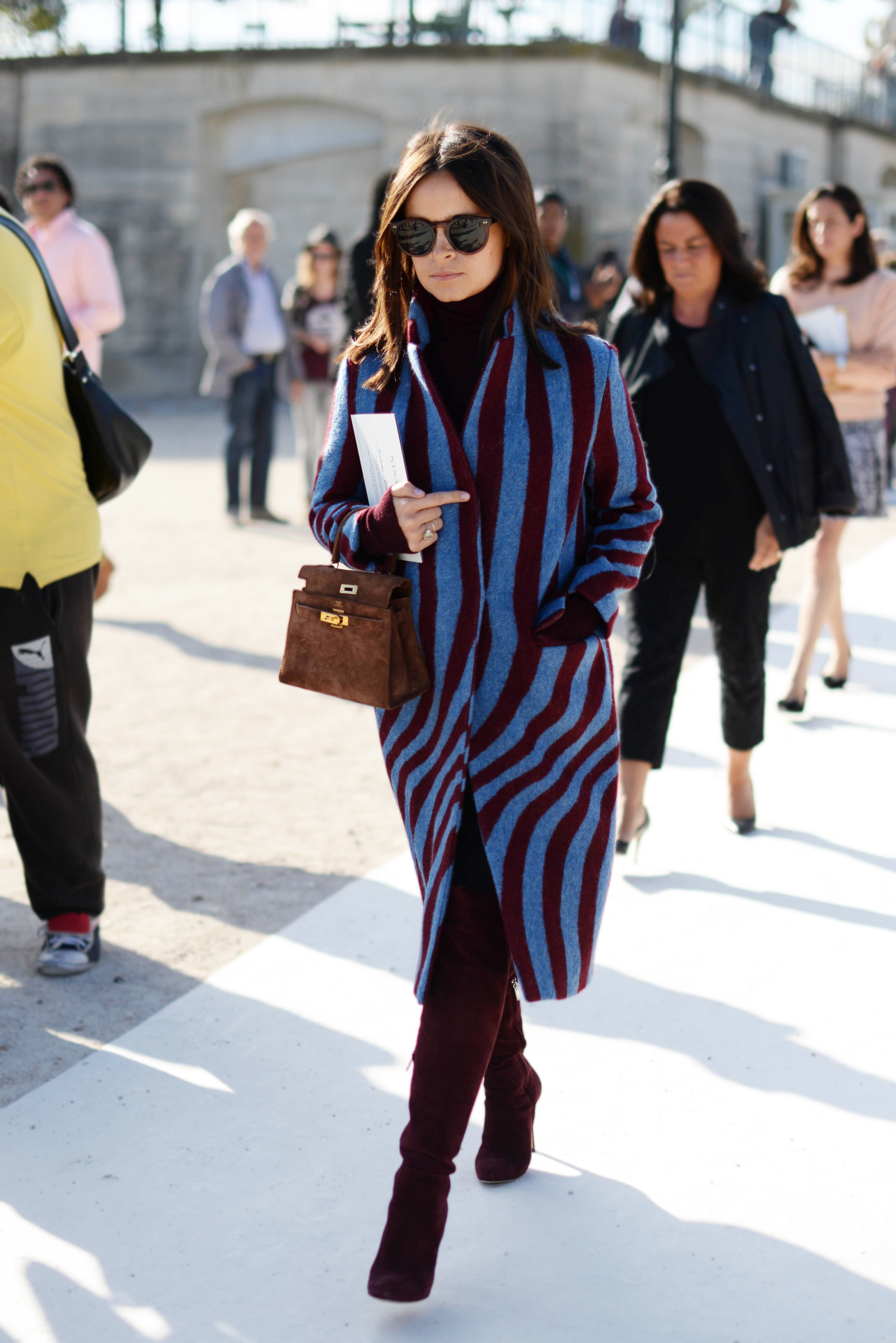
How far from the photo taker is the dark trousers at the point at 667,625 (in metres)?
4.18

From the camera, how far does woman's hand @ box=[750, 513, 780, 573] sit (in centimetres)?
411

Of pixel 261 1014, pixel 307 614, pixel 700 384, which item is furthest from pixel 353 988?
pixel 700 384

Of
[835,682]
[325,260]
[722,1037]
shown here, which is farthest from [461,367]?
[325,260]

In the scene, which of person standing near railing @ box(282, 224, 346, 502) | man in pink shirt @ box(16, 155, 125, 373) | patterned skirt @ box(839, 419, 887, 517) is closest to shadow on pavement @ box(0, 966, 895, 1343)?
patterned skirt @ box(839, 419, 887, 517)

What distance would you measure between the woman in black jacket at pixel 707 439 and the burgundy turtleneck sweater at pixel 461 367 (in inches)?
70.7

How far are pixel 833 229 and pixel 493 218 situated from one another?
382 cm

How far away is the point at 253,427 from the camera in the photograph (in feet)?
33.3

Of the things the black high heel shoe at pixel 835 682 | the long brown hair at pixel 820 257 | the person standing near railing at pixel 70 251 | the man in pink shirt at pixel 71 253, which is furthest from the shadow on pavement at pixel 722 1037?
the man in pink shirt at pixel 71 253

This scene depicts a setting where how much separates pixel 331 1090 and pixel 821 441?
2364 millimetres

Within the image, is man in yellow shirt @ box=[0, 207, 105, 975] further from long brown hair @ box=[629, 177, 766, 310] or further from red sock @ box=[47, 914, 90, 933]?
long brown hair @ box=[629, 177, 766, 310]

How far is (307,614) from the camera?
2398 mm

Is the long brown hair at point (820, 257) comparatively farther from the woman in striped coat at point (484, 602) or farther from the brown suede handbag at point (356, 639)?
the brown suede handbag at point (356, 639)

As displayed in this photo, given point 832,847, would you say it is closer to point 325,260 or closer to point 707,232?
point 707,232

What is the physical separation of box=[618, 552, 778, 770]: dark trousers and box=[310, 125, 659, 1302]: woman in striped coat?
176 centimetres
